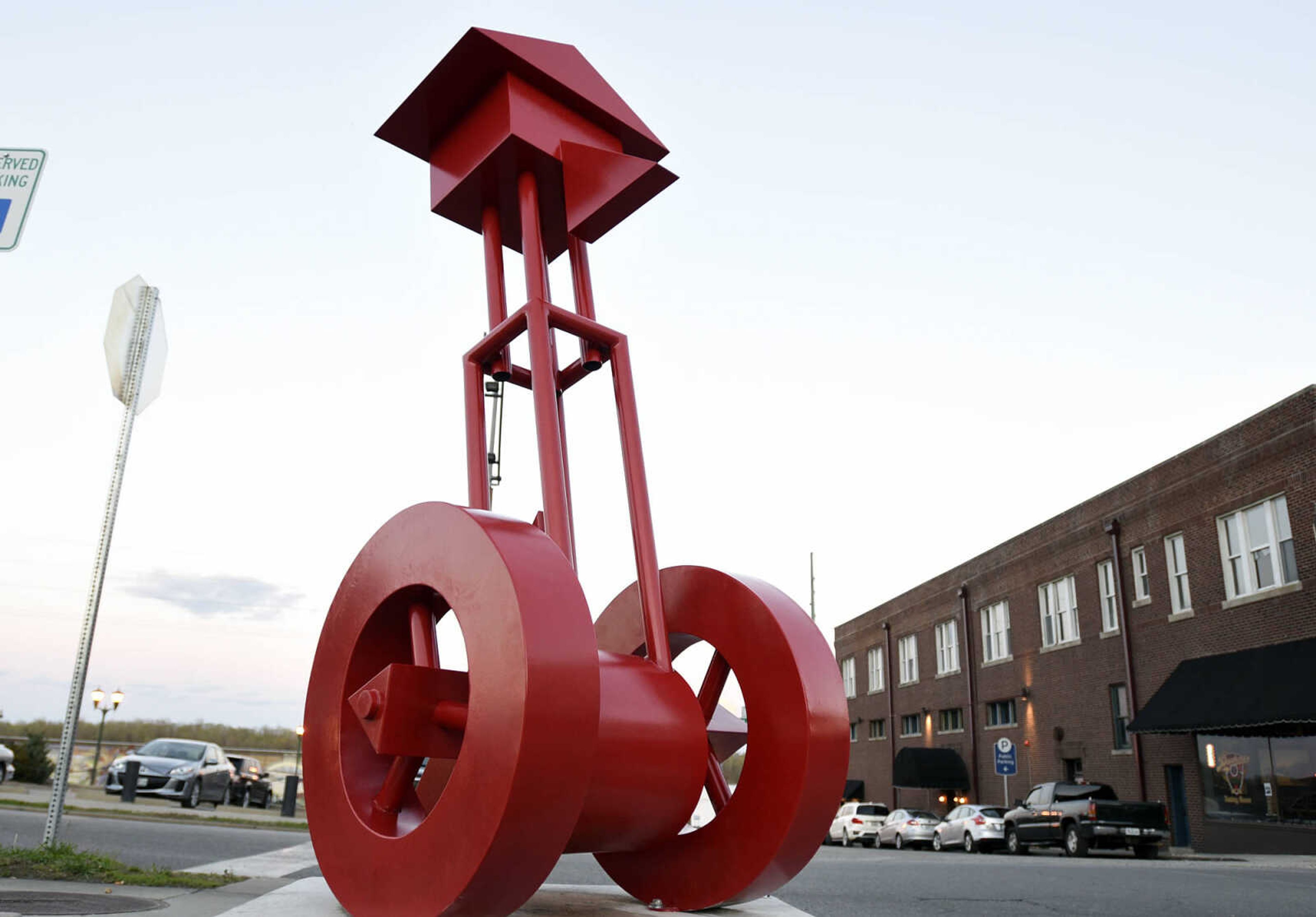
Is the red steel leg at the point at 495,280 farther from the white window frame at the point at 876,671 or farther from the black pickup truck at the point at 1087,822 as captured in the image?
the white window frame at the point at 876,671

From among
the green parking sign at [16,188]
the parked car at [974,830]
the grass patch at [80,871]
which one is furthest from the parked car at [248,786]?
the green parking sign at [16,188]

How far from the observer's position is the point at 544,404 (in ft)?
17.7

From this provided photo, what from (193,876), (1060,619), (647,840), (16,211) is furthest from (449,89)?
(1060,619)

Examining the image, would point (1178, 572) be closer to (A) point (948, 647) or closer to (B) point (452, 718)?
(A) point (948, 647)

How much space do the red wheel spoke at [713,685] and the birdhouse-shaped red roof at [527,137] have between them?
2595mm

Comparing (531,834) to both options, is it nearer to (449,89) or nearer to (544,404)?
(544,404)

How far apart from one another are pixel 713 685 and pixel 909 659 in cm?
3994

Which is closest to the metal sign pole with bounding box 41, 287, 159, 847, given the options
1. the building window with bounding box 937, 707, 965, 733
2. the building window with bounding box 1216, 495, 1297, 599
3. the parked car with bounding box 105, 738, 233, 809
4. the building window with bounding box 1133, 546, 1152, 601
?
the parked car with bounding box 105, 738, 233, 809

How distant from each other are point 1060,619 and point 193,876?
28.0 meters

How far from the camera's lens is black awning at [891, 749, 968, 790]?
36188 millimetres

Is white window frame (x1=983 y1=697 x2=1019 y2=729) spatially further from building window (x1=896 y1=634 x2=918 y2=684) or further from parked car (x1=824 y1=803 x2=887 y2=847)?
building window (x1=896 y1=634 x2=918 y2=684)

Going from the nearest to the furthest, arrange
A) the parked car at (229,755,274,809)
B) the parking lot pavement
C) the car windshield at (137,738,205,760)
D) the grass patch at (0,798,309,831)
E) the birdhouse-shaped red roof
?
the birdhouse-shaped red roof
the parking lot pavement
the grass patch at (0,798,309,831)
the car windshield at (137,738,205,760)
the parked car at (229,755,274,809)

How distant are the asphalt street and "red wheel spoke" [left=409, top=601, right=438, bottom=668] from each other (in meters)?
5.41

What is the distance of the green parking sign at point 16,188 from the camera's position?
609 cm
